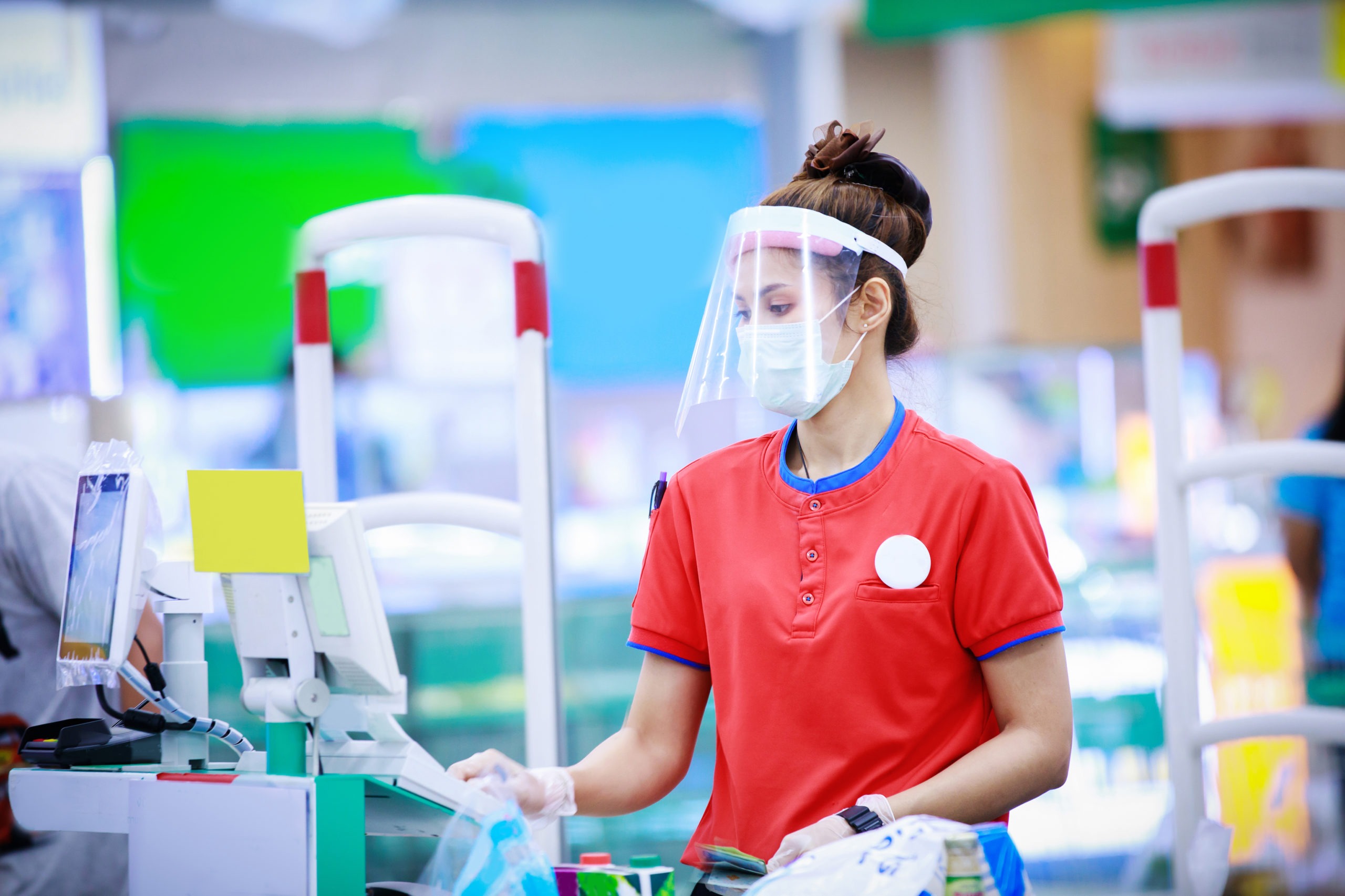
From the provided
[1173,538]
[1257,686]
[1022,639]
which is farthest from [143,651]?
[1257,686]

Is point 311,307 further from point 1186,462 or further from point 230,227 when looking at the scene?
point 230,227

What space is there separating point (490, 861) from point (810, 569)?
0.52 meters

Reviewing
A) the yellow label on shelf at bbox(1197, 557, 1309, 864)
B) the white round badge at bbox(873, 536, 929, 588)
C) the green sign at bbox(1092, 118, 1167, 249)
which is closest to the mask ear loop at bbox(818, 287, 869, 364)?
the white round badge at bbox(873, 536, 929, 588)

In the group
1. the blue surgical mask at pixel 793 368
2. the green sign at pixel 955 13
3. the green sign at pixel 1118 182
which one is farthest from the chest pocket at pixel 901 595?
the green sign at pixel 1118 182

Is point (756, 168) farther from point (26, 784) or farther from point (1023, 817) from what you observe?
point (26, 784)

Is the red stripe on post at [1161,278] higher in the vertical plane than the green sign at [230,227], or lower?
lower

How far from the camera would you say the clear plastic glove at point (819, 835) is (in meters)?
1.36

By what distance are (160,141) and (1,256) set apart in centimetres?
93

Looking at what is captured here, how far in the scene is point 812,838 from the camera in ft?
4.47

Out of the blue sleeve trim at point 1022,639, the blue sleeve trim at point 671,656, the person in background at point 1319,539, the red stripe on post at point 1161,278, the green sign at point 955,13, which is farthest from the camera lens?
the green sign at point 955,13

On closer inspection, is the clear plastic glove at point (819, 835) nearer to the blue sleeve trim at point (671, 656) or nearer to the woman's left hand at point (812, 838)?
the woman's left hand at point (812, 838)

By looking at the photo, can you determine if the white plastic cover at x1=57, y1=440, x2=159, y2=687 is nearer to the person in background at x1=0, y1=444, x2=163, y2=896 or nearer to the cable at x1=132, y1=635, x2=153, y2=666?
the cable at x1=132, y1=635, x2=153, y2=666

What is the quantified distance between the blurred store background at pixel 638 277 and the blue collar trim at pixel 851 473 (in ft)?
6.42

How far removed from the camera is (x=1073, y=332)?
6559 mm
